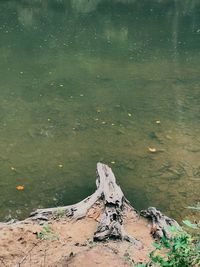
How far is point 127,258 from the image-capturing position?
5207mm

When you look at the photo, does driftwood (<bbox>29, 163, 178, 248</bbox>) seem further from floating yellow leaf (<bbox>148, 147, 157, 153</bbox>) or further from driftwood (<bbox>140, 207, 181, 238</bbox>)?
floating yellow leaf (<bbox>148, 147, 157, 153</bbox>)

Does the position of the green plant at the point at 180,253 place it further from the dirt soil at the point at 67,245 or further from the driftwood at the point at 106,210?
the driftwood at the point at 106,210

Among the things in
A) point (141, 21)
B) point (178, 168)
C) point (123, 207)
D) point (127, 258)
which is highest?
point (127, 258)

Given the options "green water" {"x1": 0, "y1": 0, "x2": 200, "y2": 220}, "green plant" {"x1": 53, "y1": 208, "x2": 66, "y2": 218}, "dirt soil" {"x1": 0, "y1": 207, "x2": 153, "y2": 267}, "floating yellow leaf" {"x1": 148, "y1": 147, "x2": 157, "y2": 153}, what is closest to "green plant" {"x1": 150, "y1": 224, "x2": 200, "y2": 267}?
"dirt soil" {"x1": 0, "y1": 207, "x2": 153, "y2": 267}

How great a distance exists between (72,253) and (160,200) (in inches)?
127

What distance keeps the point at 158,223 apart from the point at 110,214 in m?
0.75

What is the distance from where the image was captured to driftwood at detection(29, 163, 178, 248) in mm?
5977

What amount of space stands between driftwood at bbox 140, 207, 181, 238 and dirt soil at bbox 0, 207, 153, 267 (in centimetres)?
11

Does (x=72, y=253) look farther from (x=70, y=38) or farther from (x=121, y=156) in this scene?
(x=70, y=38)

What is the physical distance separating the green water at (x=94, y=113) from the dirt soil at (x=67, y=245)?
46.6 inches

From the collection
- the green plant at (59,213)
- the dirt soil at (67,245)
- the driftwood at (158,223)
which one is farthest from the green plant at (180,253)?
the green plant at (59,213)

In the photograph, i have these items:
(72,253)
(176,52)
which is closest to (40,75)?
(176,52)

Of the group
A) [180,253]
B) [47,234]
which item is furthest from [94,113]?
[180,253]

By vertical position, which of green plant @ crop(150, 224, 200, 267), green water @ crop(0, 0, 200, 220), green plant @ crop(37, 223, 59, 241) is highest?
green plant @ crop(150, 224, 200, 267)
